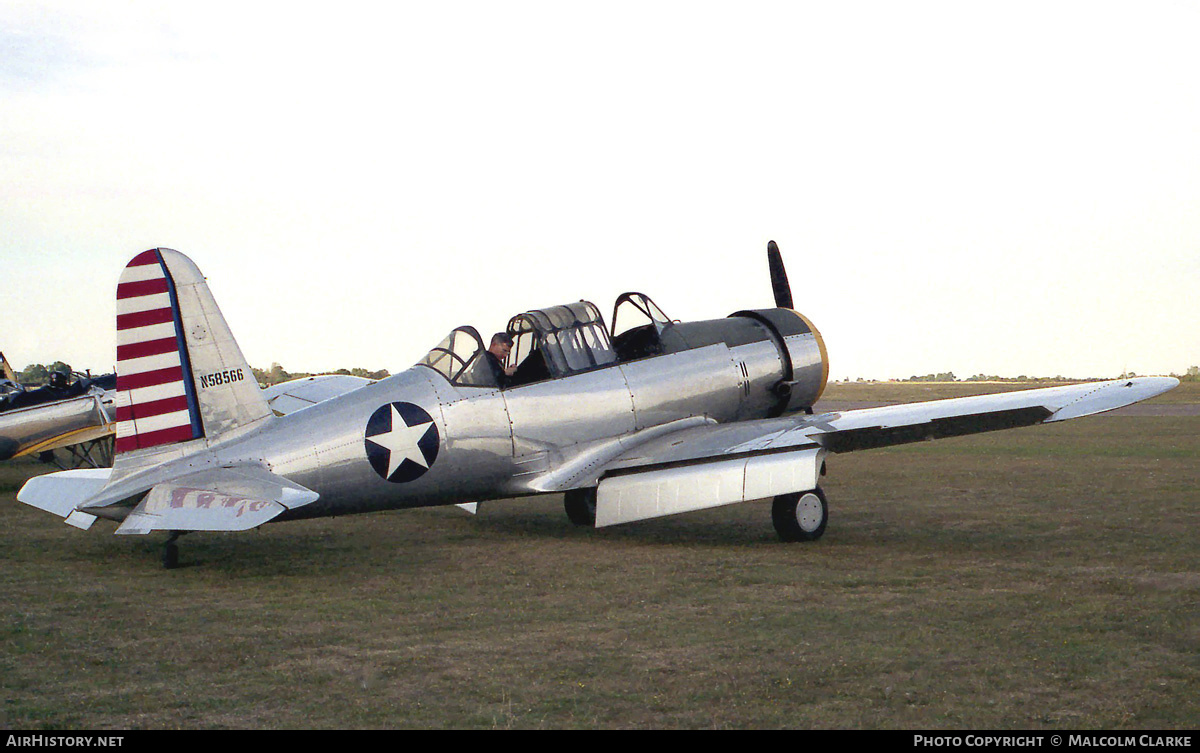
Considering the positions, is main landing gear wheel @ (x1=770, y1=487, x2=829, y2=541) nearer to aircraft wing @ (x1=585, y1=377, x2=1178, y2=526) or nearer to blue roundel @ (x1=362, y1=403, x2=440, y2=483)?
aircraft wing @ (x1=585, y1=377, x2=1178, y2=526)

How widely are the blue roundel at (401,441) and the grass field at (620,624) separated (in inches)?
31.7

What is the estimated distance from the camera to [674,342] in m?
11.0

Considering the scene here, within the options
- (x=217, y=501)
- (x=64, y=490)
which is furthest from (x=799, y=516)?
(x=64, y=490)

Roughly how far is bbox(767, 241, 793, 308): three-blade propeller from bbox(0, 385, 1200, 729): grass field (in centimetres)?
357

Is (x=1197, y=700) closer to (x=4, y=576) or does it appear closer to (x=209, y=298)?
(x=209, y=298)

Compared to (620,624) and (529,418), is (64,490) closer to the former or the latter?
(529,418)

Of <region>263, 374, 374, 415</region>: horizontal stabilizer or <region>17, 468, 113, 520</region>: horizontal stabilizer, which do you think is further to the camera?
<region>263, 374, 374, 415</region>: horizontal stabilizer

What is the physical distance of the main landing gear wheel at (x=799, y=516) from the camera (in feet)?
30.8

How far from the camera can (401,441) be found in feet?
28.5

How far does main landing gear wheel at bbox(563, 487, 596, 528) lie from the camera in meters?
10.9

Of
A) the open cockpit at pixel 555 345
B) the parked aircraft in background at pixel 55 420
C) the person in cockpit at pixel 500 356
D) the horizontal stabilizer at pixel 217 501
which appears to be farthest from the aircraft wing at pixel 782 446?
the parked aircraft in background at pixel 55 420

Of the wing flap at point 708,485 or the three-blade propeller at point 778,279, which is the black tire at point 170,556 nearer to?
the wing flap at point 708,485

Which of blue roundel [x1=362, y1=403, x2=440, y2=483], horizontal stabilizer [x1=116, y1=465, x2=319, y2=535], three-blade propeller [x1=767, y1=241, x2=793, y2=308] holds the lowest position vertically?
horizontal stabilizer [x1=116, y1=465, x2=319, y2=535]

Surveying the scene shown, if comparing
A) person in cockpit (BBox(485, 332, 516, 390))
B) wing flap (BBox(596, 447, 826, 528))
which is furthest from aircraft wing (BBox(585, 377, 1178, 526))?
person in cockpit (BBox(485, 332, 516, 390))
